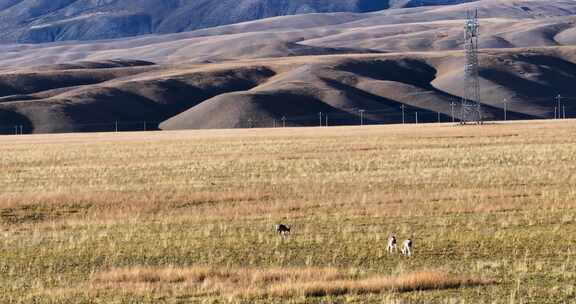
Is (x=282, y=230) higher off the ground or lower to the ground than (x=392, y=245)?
lower

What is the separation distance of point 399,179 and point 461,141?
4237 centimetres

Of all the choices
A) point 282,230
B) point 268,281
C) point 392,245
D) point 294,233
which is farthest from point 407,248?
point 294,233

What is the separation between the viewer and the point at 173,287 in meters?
19.0

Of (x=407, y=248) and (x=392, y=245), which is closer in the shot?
(x=407, y=248)

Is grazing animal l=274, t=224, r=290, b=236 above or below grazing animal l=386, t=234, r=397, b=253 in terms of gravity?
below

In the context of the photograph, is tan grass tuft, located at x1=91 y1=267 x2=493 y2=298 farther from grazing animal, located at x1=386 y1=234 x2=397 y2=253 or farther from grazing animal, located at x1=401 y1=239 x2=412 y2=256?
grazing animal, located at x1=386 y1=234 x2=397 y2=253

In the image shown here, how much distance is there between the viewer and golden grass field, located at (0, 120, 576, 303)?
18766mm

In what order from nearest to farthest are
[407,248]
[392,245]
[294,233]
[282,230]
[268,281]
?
[268,281], [407,248], [392,245], [282,230], [294,233]

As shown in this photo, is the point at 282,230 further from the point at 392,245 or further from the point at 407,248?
the point at 407,248

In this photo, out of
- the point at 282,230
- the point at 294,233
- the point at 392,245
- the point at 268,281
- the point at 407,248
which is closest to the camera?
the point at 268,281

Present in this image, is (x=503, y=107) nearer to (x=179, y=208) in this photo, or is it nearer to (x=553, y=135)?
(x=553, y=135)

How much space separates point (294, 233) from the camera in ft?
88.8

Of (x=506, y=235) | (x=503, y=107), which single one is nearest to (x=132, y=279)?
(x=506, y=235)

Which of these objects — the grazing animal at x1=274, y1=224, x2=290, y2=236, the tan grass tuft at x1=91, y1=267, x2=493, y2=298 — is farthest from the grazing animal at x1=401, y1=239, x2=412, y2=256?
the grazing animal at x1=274, y1=224, x2=290, y2=236
